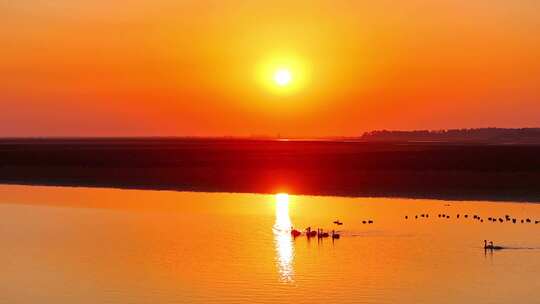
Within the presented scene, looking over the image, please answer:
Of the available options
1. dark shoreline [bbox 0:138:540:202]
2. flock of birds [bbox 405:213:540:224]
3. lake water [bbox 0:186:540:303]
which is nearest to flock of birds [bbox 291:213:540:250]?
flock of birds [bbox 405:213:540:224]

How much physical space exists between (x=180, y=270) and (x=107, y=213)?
639 inches

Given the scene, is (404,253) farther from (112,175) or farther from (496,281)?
(112,175)

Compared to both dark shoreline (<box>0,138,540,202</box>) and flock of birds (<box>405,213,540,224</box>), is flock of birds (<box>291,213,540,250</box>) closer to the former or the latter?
flock of birds (<box>405,213,540,224</box>)

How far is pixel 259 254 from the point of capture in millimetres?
28547

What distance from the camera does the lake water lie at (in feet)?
73.5

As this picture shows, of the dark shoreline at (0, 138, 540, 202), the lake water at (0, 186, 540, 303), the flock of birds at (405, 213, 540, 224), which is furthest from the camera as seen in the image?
the dark shoreline at (0, 138, 540, 202)

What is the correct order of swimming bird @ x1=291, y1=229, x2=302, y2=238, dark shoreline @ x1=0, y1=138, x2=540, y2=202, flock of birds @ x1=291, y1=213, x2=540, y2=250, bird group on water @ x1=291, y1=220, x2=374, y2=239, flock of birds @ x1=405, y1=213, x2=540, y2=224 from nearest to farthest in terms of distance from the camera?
flock of birds @ x1=291, y1=213, x2=540, y2=250 → bird group on water @ x1=291, y1=220, x2=374, y2=239 → swimming bird @ x1=291, y1=229, x2=302, y2=238 → flock of birds @ x1=405, y1=213, x2=540, y2=224 → dark shoreline @ x1=0, y1=138, x2=540, y2=202

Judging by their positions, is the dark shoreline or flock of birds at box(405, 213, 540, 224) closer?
flock of birds at box(405, 213, 540, 224)

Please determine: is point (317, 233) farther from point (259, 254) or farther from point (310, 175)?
point (310, 175)

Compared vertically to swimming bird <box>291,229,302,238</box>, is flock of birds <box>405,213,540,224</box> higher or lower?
higher

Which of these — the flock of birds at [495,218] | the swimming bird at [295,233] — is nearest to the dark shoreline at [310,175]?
the flock of birds at [495,218]

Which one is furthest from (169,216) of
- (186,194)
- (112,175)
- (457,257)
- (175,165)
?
(175,165)

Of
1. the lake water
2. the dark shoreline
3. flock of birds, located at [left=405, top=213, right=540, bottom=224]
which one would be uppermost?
the dark shoreline

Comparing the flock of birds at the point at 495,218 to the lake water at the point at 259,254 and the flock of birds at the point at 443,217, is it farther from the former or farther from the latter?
the lake water at the point at 259,254
